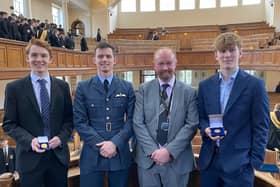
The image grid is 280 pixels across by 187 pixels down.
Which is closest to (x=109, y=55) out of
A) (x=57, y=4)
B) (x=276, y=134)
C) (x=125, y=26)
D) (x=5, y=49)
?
(x=276, y=134)

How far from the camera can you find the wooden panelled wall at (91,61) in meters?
5.98

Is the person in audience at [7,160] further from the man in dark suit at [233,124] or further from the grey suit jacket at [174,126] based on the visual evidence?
the man in dark suit at [233,124]

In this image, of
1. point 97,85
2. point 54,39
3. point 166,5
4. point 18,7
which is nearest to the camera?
point 97,85

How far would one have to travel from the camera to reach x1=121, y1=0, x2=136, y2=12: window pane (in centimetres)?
1981

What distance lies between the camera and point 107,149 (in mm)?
1865

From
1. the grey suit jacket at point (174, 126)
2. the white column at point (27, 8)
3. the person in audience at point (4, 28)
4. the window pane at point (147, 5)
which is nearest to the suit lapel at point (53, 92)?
the grey suit jacket at point (174, 126)

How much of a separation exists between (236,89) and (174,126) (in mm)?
496

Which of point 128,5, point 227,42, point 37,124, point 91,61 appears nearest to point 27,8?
point 91,61

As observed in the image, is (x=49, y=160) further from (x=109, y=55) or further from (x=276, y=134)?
(x=276, y=134)

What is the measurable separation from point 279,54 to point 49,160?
895 centimetres

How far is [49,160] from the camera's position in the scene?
185 centimetres

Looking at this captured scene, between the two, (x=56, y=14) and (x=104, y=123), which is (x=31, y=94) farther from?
(x=56, y=14)

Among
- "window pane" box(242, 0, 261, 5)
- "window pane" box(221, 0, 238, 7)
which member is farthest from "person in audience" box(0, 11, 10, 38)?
"window pane" box(242, 0, 261, 5)

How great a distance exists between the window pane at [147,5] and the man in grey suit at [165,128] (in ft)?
61.4
